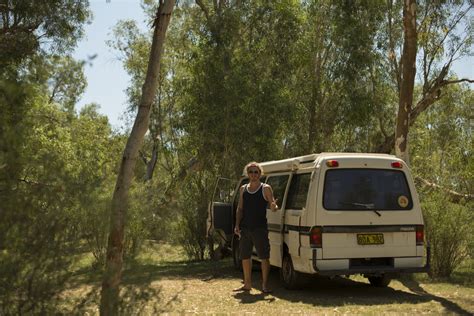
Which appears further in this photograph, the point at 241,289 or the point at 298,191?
the point at 241,289

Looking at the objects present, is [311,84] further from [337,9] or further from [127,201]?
[127,201]

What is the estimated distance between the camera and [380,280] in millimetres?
10367

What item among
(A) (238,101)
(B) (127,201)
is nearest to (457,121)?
(A) (238,101)

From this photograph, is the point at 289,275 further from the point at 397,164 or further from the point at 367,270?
the point at 397,164

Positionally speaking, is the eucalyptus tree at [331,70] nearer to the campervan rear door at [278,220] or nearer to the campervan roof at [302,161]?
the campervan roof at [302,161]

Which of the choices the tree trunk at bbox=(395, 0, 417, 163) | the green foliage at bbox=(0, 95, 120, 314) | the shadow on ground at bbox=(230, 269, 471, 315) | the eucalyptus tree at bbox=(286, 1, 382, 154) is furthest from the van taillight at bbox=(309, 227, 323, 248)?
the eucalyptus tree at bbox=(286, 1, 382, 154)

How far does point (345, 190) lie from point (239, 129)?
31.2 ft

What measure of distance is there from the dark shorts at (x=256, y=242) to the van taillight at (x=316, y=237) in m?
1.03

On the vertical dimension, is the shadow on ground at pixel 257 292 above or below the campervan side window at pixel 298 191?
below

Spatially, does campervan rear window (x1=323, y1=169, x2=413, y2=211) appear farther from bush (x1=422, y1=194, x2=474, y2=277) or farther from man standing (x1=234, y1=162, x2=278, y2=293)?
bush (x1=422, y1=194, x2=474, y2=277)

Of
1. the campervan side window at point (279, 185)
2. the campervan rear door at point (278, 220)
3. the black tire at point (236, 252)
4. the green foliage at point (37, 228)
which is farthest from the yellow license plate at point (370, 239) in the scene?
the green foliage at point (37, 228)

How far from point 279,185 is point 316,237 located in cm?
201

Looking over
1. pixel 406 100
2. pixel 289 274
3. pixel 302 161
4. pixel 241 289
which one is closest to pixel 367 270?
pixel 289 274

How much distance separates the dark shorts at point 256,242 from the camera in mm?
9648
